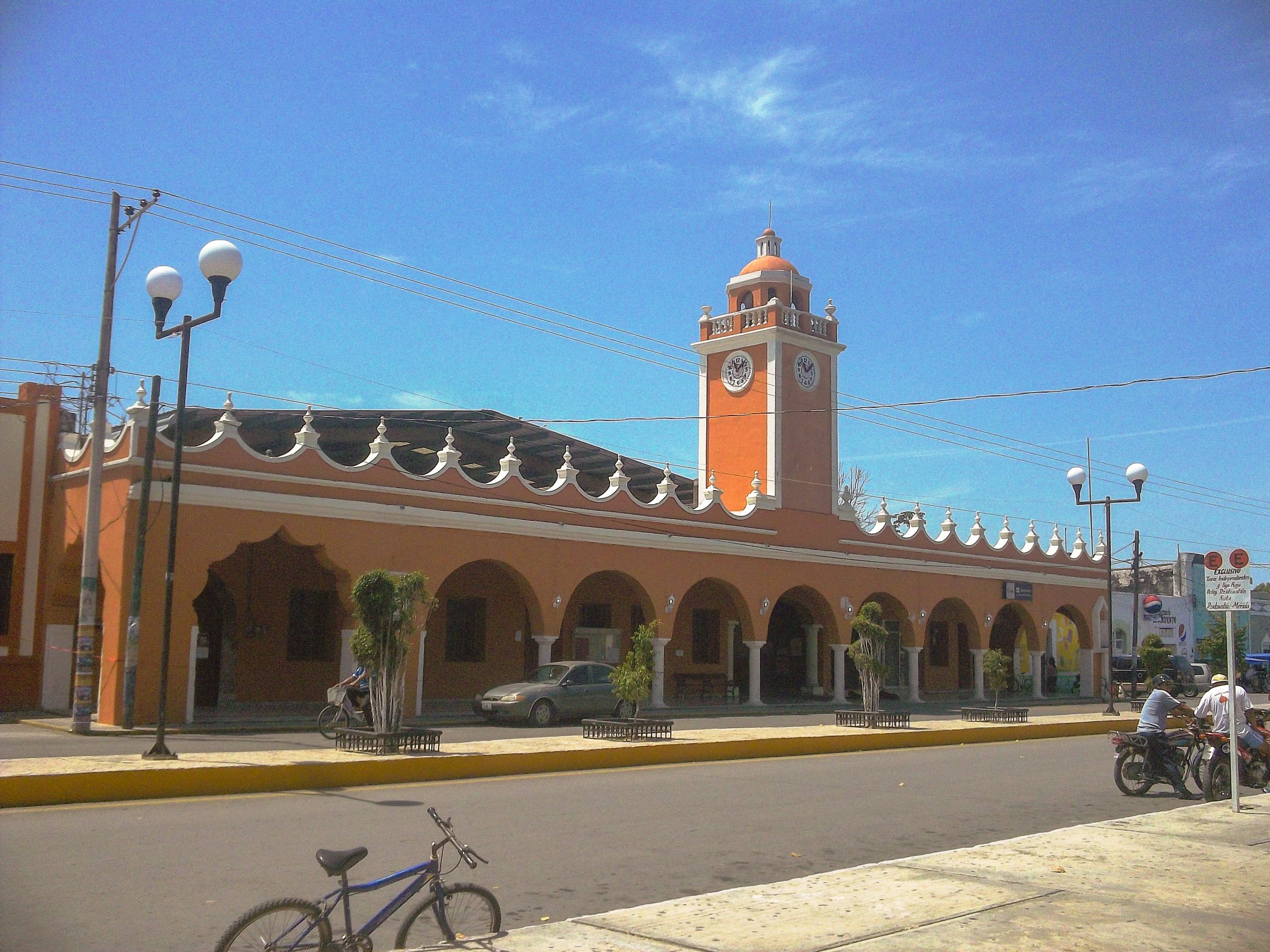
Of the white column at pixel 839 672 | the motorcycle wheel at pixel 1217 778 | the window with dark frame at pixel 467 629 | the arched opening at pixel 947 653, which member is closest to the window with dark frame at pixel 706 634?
the white column at pixel 839 672

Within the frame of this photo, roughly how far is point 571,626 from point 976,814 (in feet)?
61.3

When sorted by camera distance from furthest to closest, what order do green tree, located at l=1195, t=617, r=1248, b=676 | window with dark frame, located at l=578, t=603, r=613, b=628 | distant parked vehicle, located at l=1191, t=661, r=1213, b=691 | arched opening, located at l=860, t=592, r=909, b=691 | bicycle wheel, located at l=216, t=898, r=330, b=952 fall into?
1. distant parked vehicle, located at l=1191, t=661, r=1213, b=691
2. green tree, located at l=1195, t=617, r=1248, b=676
3. arched opening, located at l=860, t=592, r=909, b=691
4. window with dark frame, located at l=578, t=603, r=613, b=628
5. bicycle wheel, located at l=216, t=898, r=330, b=952

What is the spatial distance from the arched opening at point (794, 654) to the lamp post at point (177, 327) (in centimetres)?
2281

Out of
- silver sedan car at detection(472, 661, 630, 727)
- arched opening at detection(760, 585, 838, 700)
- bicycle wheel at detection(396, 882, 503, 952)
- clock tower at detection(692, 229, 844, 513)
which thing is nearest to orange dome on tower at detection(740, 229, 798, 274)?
clock tower at detection(692, 229, 844, 513)

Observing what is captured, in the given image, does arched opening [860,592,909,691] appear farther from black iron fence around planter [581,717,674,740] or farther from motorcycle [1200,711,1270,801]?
motorcycle [1200,711,1270,801]

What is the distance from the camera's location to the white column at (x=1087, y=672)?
42938 mm

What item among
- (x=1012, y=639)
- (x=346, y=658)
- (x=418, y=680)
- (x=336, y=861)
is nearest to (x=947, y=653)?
(x=1012, y=639)

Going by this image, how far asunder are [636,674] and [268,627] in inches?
429

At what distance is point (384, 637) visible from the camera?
1576 centimetres

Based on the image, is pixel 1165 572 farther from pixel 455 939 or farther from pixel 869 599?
pixel 455 939

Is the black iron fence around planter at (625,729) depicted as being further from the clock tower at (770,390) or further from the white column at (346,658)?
the clock tower at (770,390)

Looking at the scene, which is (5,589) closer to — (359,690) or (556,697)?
(359,690)

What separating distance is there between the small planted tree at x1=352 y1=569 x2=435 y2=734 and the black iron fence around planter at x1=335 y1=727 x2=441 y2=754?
1.21 ft

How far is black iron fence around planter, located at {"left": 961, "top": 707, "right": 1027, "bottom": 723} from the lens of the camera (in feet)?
80.0
